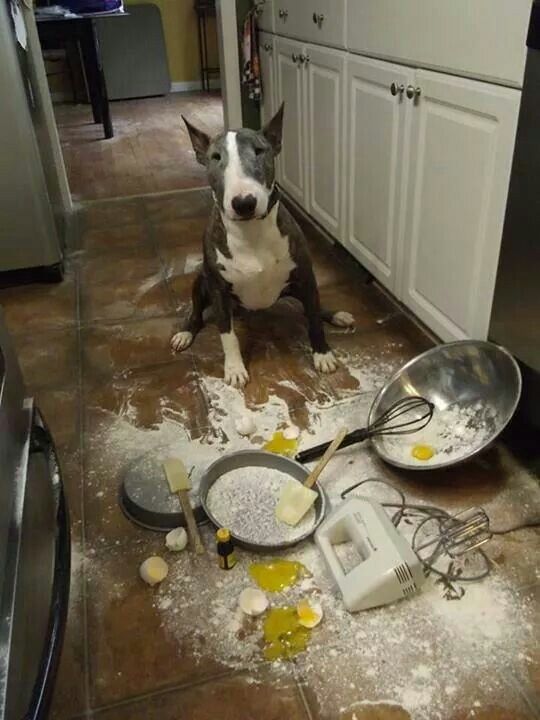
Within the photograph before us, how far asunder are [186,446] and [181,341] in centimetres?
51

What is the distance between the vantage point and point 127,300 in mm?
2309

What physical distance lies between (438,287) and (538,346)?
0.43 m

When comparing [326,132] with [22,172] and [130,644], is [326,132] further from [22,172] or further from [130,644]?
[130,644]

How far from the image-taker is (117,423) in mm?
1648

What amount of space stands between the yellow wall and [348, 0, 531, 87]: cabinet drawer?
4.72 meters

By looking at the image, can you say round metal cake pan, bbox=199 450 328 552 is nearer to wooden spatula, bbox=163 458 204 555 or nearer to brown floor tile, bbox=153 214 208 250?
wooden spatula, bbox=163 458 204 555

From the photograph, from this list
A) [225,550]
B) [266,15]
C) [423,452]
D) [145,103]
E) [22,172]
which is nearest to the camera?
[225,550]

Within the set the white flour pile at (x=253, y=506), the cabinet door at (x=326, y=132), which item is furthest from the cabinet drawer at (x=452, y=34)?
the white flour pile at (x=253, y=506)

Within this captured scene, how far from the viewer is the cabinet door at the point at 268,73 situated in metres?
2.81

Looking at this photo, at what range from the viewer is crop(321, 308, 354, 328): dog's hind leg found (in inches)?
80.2

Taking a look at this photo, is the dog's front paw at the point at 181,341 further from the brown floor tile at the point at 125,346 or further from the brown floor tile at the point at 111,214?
the brown floor tile at the point at 111,214

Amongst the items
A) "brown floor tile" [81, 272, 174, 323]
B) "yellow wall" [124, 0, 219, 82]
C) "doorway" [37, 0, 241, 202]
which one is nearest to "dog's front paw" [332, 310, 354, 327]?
"brown floor tile" [81, 272, 174, 323]

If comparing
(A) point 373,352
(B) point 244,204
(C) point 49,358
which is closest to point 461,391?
(A) point 373,352

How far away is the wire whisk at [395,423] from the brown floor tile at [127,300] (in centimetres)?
94
